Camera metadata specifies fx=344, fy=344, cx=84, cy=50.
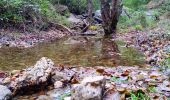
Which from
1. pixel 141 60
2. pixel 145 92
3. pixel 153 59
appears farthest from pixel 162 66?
pixel 145 92

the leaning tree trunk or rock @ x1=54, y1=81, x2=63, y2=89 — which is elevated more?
rock @ x1=54, y1=81, x2=63, y2=89

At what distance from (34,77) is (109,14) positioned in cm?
1018

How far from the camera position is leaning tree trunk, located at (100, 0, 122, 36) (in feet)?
46.0

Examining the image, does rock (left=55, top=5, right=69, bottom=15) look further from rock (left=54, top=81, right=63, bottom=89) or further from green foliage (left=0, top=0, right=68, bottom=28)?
rock (left=54, top=81, right=63, bottom=89)

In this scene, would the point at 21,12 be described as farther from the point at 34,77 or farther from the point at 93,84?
the point at 93,84

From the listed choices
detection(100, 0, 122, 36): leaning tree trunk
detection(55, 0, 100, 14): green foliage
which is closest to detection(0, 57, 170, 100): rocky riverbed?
detection(100, 0, 122, 36): leaning tree trunk

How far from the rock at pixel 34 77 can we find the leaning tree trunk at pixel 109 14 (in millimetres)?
9533

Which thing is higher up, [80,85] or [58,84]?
[80,85]

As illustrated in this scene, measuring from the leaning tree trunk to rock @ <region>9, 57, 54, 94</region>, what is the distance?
9.53 metres

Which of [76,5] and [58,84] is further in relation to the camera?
[76,5]

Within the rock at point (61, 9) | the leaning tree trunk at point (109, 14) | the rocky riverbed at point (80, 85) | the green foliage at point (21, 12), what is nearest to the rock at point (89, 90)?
the rocky riverbed at point (80, 85)

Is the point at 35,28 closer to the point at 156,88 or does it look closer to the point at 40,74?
the point at 40,74

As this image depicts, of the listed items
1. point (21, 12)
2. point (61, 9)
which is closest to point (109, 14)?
point (21, 12)

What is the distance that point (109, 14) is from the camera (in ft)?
47.2
